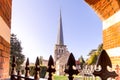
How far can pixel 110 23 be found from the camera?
6559mm

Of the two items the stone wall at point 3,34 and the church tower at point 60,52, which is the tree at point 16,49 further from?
the church tower at point 60,52

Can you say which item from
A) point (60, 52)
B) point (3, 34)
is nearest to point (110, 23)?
point (3, 34)

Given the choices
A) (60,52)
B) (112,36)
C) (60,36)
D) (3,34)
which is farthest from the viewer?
(60,52)

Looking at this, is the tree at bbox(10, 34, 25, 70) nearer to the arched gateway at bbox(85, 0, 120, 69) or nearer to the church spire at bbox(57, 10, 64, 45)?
the arched gateway at bbox(85, 0, 120, 69)

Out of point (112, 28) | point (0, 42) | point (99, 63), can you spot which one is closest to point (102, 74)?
point (99, 63)

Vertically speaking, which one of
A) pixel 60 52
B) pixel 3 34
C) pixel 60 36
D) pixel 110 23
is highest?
pixel 60 36

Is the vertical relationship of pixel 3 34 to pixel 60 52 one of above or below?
below

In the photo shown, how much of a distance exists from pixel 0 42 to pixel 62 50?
9865 centimetres

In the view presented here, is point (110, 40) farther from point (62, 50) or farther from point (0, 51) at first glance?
point (62, 50)

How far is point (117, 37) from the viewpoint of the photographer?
236 inches

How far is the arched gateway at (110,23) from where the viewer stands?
19.6 feet

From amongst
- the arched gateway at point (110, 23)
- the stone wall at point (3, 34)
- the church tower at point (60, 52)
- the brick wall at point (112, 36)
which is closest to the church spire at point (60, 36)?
the church tower at point (60, 52)

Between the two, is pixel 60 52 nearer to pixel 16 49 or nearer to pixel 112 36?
pixel 16 49

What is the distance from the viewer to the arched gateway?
5961mm
